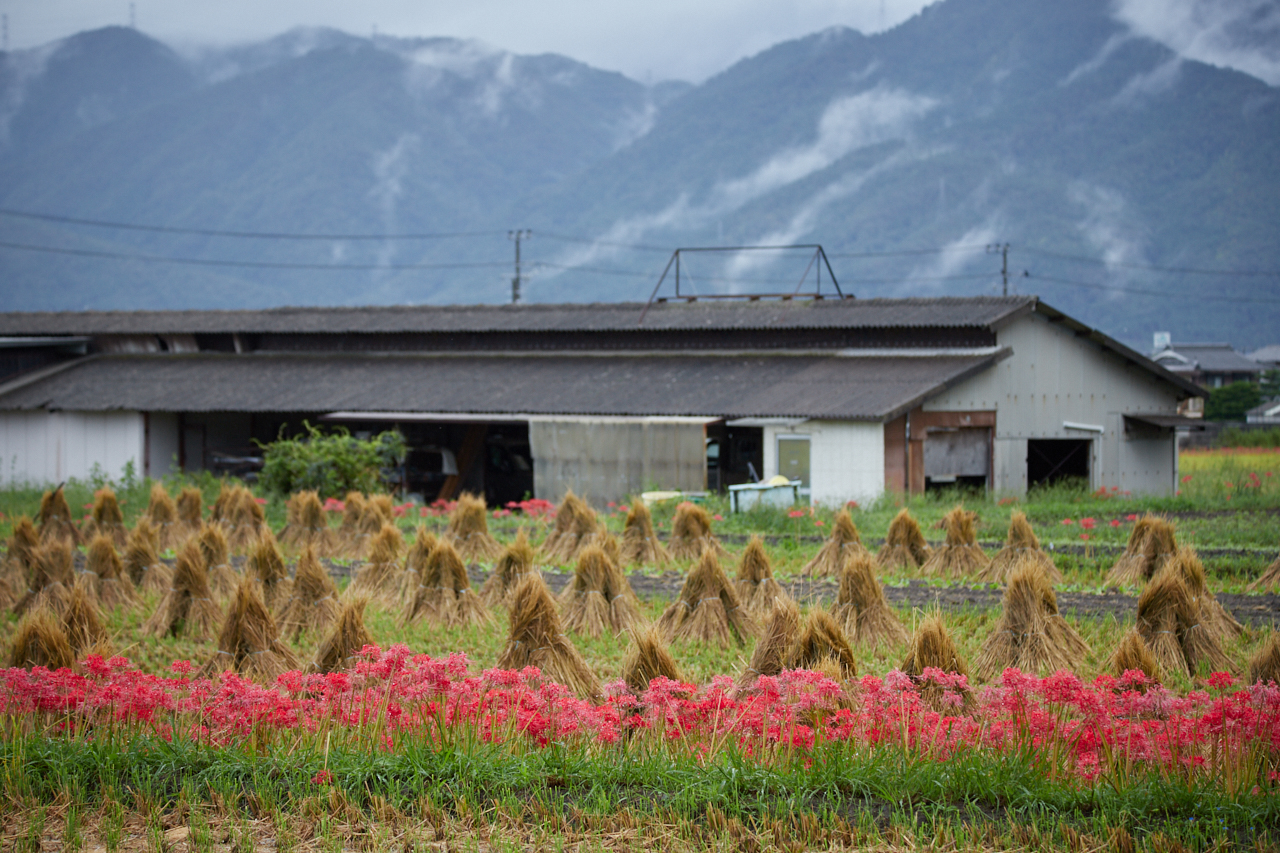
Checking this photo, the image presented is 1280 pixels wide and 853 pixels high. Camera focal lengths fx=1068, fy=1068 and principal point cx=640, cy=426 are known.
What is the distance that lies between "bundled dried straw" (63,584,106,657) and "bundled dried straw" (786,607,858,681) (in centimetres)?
553

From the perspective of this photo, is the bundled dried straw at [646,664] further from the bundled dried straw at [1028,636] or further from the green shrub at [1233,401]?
the green shrub at [1233,401]

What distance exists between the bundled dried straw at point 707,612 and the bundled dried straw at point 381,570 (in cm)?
334

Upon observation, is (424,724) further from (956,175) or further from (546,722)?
(956,175)

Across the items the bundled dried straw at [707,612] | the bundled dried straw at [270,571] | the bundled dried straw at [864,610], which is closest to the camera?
the bundled dried straw at [864,610]

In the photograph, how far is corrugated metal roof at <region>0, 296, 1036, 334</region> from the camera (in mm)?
22062

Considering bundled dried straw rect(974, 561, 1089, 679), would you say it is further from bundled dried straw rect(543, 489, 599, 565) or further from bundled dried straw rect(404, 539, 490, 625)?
bundled dried straw rect(543, 489, 599, 565)

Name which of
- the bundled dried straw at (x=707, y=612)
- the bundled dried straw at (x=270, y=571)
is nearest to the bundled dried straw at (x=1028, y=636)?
the bundled dried straw at (x=707, y=612)

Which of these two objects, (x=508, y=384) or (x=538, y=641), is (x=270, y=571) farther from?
(x=508, y=384)

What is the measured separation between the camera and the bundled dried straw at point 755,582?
9438 mm

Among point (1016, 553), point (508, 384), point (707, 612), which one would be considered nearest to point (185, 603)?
point (707, 612)

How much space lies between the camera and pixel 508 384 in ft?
76.0

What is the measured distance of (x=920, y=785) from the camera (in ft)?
16.7

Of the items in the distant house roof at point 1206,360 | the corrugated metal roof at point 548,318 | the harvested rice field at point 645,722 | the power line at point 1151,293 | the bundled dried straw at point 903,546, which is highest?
the power line at point 1151,293

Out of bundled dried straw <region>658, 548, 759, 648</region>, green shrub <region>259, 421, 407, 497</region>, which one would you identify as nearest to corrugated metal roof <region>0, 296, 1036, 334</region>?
green shrub <region>259, 421, 407, 497</region>
